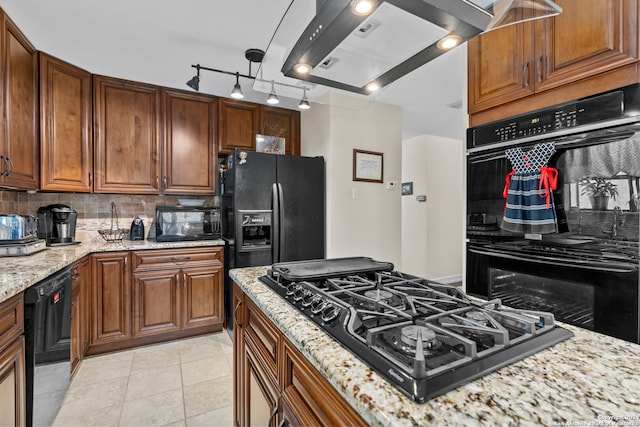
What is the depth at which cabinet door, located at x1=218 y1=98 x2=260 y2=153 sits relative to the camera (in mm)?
3201

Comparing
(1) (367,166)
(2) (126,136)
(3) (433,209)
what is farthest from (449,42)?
(3) (433,209)

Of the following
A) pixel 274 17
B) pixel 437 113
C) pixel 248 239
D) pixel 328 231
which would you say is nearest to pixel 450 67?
pixel 437 113

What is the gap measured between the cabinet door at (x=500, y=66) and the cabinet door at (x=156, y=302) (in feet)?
8.72

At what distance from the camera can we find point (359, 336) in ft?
2.20

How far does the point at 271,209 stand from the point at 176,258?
941 mm

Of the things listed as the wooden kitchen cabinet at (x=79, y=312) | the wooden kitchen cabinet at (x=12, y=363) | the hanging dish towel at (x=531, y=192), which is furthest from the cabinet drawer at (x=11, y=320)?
the hanging dish towel at (x=531, y=192)

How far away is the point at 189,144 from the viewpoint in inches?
122

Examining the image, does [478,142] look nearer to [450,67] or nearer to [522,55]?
[522,55]

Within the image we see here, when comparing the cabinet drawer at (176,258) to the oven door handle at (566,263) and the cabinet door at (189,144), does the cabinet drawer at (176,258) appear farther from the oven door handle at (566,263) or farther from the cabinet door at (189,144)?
the oven door handle at (566,263)

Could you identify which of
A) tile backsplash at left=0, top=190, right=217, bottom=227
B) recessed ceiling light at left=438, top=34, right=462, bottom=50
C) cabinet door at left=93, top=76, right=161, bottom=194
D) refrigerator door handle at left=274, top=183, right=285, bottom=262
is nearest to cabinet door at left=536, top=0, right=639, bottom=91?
recessed ceiling light at left=438, top=34, right=462, bottom=50

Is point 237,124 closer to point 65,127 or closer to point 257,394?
point 65,127

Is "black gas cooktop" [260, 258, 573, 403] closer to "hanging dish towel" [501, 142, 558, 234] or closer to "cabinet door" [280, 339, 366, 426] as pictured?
"cabinet door" [280, 339, 366, 426]

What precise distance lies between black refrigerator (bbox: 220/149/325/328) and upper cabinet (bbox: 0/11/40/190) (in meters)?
1.42

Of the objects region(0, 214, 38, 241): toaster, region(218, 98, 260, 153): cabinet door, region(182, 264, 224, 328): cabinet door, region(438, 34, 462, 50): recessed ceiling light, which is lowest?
region(182, 264, 224, 328): cabinet door
